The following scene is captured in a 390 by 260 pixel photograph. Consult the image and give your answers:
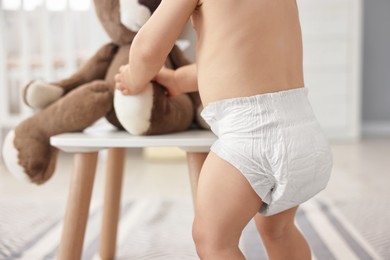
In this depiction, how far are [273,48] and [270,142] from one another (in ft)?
0.40

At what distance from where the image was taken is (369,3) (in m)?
3.27

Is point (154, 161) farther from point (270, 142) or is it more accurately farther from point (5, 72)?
point (270, 142)

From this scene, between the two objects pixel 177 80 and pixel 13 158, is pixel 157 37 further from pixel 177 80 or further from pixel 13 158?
pixel 13 158

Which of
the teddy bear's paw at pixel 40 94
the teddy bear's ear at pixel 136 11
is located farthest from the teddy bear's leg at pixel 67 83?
the teddy bear's ear at pixel 136 11

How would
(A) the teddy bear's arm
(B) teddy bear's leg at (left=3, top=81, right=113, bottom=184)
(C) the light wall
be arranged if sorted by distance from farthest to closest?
(C) the light wall
(A) the teddy bear's arm
(B) teddy bear's leg at (left=3, top=81, right=113, bottom=184)

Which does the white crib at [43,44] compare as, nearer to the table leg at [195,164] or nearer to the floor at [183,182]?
the floor at [183,182]

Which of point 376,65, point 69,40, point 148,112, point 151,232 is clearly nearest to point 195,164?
point 148,112

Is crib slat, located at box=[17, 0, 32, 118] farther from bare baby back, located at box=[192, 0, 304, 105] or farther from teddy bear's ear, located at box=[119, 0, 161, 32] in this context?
bare baby back, located at box=[192, 0, 304, 105]

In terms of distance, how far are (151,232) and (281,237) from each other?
0.57m

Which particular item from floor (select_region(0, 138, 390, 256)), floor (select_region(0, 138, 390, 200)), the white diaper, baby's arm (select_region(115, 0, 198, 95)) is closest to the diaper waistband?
the white diaper

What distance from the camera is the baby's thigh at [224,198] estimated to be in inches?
27.3

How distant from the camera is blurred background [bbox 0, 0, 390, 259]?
1.75 m

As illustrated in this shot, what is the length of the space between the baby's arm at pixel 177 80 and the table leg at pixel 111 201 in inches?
9.8

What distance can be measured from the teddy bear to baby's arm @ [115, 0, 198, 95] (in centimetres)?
7
